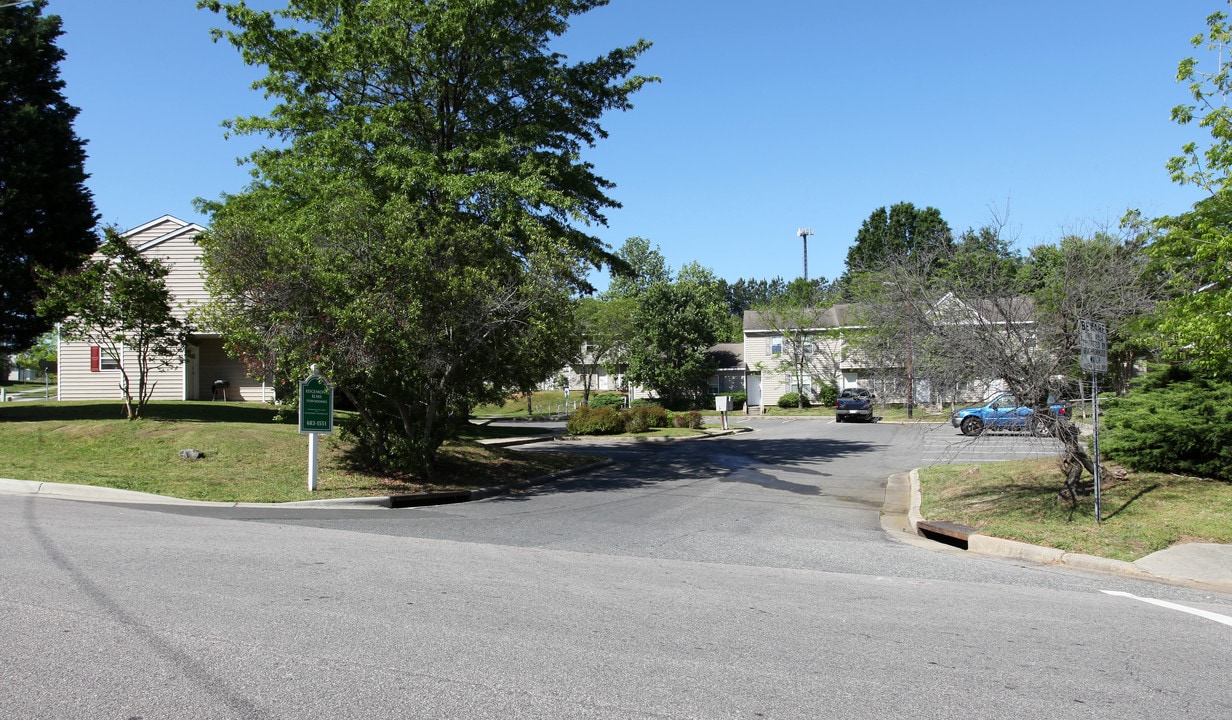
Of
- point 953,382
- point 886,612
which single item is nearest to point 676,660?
point 886,612

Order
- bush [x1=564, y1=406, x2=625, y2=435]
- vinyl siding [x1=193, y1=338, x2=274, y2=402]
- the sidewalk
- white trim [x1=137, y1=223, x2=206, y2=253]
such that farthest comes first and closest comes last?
vinyl siding [x1=193, y1=338, x2=274, y2=402]
bush [x1=564, y1=406, x2=625, y2=435]
white trim [x1=137, y1=223, x2=206, y2=253]
the sidewalk

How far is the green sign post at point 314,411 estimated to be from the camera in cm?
1447

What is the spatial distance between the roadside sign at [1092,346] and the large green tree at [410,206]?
8673 millimetres

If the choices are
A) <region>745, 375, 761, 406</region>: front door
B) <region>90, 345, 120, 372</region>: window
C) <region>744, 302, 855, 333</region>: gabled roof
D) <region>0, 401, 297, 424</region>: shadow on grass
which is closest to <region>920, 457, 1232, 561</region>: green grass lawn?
<region>0, 401, 297, 424</region>: shadow on grass

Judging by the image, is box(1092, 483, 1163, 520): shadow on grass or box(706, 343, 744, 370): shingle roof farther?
box(706, 343, 744, 370): shingle roof

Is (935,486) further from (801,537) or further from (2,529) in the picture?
(2,529)

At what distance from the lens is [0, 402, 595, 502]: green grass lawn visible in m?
14.5

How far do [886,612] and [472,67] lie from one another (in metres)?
16.1

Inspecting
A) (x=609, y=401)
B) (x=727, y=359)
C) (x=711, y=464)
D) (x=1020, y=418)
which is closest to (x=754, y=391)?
(x=727, y=359)

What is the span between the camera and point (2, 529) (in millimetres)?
9375

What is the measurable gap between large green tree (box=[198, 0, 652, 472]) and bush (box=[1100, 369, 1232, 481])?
10.2m

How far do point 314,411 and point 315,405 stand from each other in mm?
122

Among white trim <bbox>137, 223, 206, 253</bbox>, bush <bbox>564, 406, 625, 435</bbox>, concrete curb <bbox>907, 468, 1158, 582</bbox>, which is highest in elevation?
white trim <bbox>137, 223, 206, 253</bbox>

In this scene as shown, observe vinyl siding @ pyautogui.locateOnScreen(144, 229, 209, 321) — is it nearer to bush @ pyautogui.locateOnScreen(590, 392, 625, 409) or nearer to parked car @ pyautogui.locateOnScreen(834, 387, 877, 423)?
bush @ pyautogui.locateOnScreen(590, 392, 625, 409)
